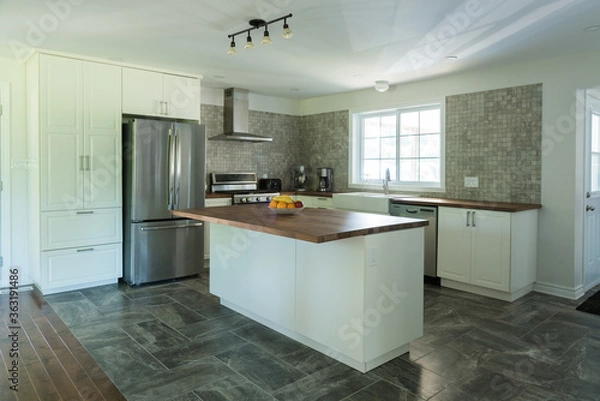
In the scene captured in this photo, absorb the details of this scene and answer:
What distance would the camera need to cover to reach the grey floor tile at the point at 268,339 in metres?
2.84

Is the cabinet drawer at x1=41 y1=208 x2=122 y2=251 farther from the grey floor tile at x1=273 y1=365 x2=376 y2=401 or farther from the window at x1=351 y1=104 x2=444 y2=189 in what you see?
the window at x1=351 y1=104 x2=444 y2=189

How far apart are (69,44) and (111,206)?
161 centimetres

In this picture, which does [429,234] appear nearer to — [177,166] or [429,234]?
[429,234]

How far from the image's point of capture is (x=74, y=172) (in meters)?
4.15

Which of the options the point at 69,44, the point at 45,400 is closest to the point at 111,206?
the point at 69,44

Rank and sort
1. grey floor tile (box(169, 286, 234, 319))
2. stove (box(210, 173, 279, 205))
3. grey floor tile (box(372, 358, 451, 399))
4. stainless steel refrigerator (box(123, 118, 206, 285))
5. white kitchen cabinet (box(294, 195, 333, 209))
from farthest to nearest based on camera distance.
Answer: white kitchen cabinet (box(294, 195, 333, 209))
stove (box(210, 173, 279, 205))
stainless steel refrigerator (box(123, 118, 206, 285))
grey floor tile (box(169, 286, 234, 319))
grey floor tile (box(372, 358, 451, 399))

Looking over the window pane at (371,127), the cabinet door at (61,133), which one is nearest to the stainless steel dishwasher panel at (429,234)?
the window pane at (371,127)

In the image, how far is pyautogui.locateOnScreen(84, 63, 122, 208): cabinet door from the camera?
166 inches

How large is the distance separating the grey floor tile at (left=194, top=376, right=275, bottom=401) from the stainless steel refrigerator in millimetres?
2370

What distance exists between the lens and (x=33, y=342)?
2.95 m

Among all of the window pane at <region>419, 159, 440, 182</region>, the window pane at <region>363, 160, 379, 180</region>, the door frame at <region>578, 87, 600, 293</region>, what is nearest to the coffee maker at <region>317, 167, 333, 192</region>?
the window pane at <region>363, 160, 379, 180</region>

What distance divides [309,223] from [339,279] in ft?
1.30

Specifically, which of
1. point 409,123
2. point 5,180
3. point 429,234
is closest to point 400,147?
point 409,123

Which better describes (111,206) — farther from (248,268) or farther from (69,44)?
(248,268)
